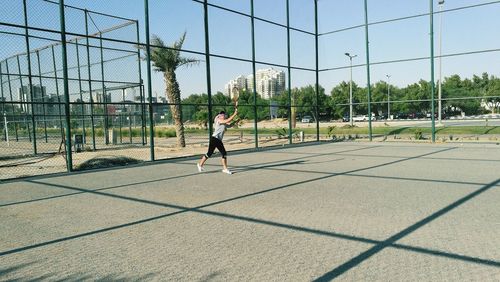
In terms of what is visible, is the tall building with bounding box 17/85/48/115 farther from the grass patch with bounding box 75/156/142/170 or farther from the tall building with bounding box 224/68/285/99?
the grass patch with bounding box 75/156/142/170

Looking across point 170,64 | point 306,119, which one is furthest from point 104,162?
point 306,119

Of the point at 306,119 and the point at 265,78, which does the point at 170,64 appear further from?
the point at 306,119

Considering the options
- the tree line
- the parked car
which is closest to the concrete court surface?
the tree line

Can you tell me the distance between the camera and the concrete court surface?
3818 mm

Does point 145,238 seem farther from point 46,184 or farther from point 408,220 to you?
point 46,184

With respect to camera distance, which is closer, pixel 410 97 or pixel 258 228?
pixel 258 228

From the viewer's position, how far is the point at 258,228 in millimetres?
5234

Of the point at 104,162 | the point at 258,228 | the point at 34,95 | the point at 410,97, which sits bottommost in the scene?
the point at 258,228

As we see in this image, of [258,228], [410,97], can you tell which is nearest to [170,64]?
[258,228]

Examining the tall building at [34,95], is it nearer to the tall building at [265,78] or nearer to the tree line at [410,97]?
the tall building at [265,78]

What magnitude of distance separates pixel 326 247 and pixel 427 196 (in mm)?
3498

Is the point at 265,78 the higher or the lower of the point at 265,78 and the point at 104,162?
the higher

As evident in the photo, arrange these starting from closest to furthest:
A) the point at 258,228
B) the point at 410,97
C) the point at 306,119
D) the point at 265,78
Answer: the point at 258,228 < the point at 265,78 < the point at 410,97 < the point at 306,119

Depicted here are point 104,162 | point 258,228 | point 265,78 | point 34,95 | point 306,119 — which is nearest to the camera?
point 258,228
